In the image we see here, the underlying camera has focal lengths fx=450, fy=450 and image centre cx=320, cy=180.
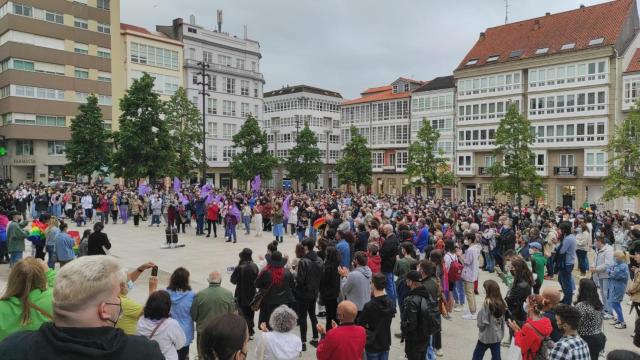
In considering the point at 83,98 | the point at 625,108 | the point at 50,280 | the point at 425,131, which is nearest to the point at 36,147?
the point at 83,98

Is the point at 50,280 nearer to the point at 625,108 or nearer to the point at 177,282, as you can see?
the point at 177,282

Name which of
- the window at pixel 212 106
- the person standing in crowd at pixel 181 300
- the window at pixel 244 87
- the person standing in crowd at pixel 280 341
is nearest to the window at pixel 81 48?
the window at pixel 212 106

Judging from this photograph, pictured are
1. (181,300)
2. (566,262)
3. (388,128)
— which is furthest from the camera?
(388,128)

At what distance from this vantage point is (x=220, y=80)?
6538cm

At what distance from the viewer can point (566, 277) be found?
11.5 m

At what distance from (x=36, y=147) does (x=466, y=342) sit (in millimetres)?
54359

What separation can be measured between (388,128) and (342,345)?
63.1 metres

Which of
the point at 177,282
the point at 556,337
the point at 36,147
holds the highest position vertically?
the point at 36,147

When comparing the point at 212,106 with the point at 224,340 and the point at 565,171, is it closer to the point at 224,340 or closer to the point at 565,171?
the point at 565,171

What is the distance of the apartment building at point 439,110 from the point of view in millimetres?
57188

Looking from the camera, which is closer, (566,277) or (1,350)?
(1,350)

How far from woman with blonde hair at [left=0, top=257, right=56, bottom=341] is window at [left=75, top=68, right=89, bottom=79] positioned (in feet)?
183

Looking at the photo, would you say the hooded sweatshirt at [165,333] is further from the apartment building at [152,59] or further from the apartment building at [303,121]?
the apartment building at [303,121]

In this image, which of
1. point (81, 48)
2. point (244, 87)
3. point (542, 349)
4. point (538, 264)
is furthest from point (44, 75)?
point (542, 349)
